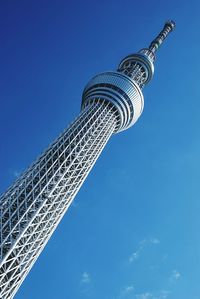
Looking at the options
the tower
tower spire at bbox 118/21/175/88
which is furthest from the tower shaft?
tower spire at bbox 118/21/175/88

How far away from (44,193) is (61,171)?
21.3 feet

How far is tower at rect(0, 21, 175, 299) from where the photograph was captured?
155 ft

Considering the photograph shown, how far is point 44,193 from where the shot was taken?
55812 millimetres

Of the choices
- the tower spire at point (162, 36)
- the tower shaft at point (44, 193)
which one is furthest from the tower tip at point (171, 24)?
the tower shaft at point (44, 193)

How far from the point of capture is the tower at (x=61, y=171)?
47.2 metres

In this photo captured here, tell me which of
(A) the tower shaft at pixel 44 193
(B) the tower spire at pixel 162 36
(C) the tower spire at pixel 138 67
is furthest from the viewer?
(B) the tower spire at pixel 162 36

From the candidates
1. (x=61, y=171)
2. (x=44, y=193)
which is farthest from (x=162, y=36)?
(x=44, y=193)

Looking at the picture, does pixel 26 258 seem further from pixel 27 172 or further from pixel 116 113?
pixel 116 113

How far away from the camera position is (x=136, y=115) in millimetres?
83375

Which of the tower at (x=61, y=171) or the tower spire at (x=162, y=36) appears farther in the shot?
the tower spire at (x=162, y=36)

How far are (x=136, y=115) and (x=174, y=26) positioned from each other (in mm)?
46061

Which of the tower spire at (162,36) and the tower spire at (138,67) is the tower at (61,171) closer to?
the tower spire at (138,67)

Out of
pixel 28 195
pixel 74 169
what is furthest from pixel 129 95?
pixel 28 195

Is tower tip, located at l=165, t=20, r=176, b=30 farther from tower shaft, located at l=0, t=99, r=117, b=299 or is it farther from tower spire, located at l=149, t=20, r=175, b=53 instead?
tower shaft, located at l=0, t=99, r=117, b=299
